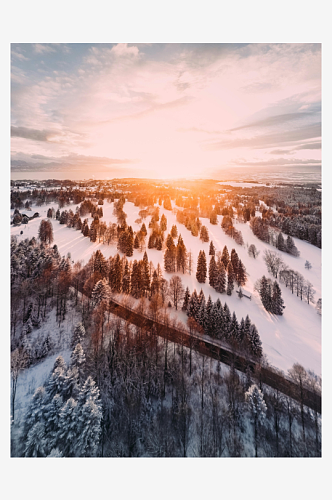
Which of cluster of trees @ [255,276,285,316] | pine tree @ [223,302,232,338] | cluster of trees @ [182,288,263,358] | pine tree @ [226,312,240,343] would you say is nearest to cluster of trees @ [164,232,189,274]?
cluster of trees @ [182,288,263,358]

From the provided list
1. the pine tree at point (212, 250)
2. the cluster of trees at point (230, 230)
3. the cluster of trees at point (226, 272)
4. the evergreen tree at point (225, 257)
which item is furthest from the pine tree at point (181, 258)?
the cluster of trees at point (230, 230)

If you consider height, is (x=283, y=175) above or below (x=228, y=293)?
above

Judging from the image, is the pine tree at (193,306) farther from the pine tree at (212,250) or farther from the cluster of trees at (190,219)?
the cluster of trees at (190,219)

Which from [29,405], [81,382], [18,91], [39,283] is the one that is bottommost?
[29,405]

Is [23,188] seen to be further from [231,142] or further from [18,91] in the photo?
[231,142]

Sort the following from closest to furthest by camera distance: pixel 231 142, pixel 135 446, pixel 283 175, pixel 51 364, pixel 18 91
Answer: pixel 135 446
pixel 51 364
pixel 18 91
pixel 231 142
pixel 283 175
